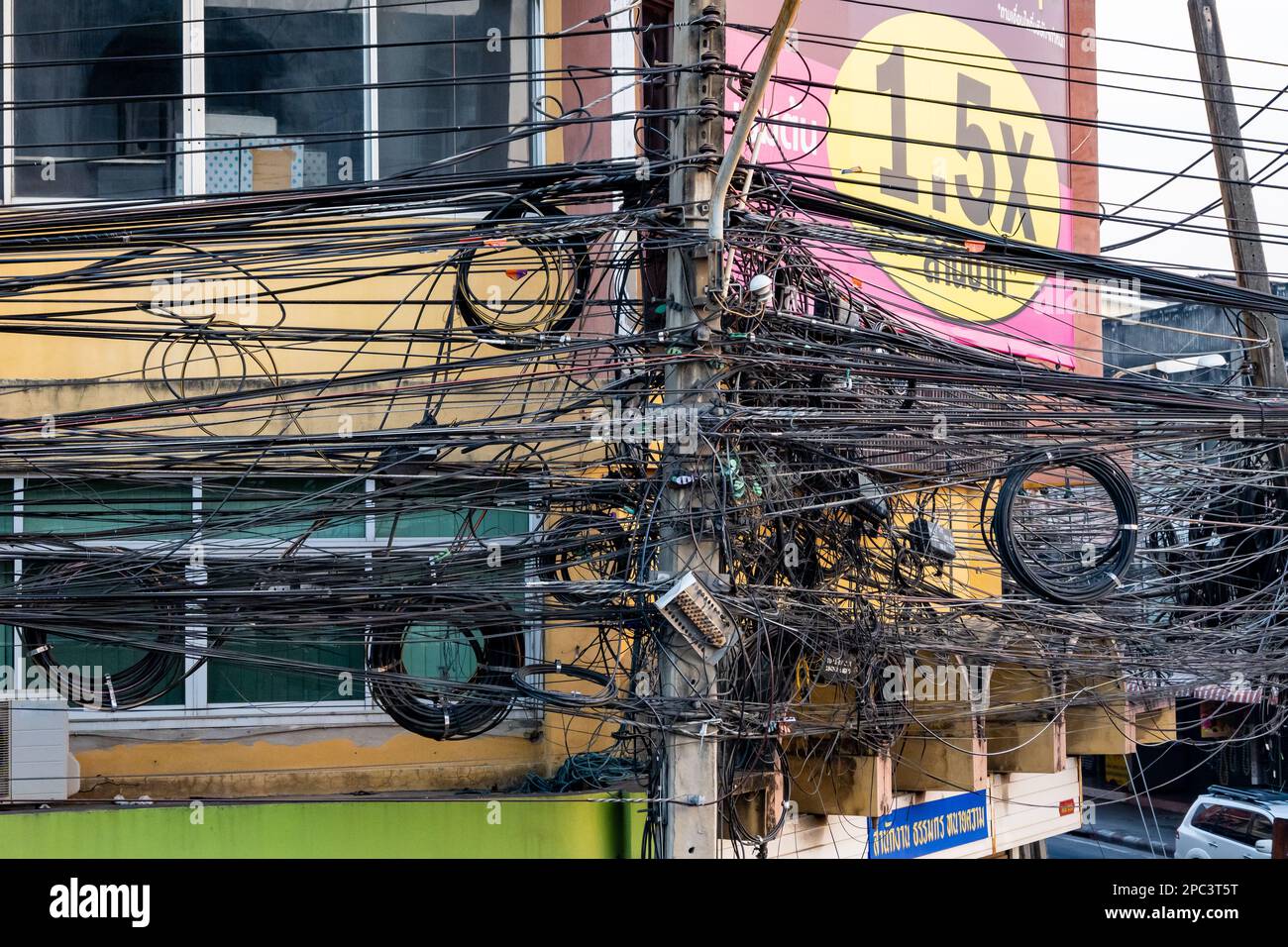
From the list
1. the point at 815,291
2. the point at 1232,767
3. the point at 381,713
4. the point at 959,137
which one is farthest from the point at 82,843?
the point at 1232,767

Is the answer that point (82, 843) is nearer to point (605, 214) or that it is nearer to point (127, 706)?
point (127, 706)

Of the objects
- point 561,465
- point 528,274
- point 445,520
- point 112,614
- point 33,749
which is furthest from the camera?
point 445,520

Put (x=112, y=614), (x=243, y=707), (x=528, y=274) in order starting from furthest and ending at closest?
(x=243, y=707) < (x=528, y=274) < (x=112, y=614)

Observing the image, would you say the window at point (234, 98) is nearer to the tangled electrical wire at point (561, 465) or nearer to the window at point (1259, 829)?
Result: the tangled electrical wire at point (561, 465)

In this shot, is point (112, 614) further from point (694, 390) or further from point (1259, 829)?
point (1259, 829)

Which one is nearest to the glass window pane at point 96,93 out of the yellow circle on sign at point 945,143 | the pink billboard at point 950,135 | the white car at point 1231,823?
the pink billboard at point 950,135

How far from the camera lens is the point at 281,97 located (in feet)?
27.8

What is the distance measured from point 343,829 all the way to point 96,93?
497 centimetres

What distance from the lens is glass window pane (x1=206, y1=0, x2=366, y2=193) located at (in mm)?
8445

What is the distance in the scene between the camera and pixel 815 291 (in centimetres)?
693

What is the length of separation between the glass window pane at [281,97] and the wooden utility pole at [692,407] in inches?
131

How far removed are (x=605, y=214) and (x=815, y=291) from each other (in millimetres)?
1397

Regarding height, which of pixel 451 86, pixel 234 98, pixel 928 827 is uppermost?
pixel 451 86

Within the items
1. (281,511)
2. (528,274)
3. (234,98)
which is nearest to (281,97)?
(234,98)
